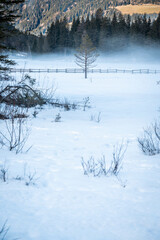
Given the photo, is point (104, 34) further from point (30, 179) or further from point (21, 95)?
point (30, 179)

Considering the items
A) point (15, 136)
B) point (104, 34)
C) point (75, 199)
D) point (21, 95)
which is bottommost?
point (75, 199)

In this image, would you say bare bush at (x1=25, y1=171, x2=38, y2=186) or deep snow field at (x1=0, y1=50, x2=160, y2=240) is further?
bare bush at (x1=25, y1=171, x2=38, y2=186)

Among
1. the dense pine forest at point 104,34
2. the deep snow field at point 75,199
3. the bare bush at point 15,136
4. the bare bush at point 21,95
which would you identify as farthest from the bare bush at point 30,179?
the dense pine forest at point 104,34

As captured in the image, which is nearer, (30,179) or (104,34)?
(30,179)

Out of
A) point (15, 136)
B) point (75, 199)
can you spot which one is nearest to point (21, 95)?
point (15, 136)

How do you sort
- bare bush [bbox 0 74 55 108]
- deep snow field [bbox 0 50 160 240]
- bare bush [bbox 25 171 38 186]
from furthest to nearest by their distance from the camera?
bare bush [bbox 0 74 55 108], bare bush [bbox 25 171 38 186], deep snow field [bbox 0 50 160 240]

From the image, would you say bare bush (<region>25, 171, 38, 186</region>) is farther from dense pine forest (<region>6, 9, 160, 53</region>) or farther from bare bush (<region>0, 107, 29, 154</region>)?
dense pine forest (<region>6, 9, 160, 53</region>)

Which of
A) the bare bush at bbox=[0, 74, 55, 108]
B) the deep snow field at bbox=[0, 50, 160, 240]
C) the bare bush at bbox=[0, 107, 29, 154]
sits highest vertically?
the bare bush at bbox=[0, 74, 55, 108]

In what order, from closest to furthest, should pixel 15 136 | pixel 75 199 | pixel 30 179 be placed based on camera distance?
pixel 75 199
pixel 30 179
pixel 15 136

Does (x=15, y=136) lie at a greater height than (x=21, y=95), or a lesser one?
lesser

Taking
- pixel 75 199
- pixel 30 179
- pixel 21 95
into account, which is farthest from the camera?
pixel 21 95

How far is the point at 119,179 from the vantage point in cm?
330

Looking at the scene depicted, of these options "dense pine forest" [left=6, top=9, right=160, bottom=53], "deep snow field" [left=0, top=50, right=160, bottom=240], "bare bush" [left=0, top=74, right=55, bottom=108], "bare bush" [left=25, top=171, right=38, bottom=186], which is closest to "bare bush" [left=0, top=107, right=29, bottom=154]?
"deep snow field" [left=0, top=50, right=160, bottom=240]

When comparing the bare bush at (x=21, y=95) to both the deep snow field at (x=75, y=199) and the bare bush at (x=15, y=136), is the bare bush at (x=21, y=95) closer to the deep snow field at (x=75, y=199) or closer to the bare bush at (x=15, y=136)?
the bare bush at (x=15, y=136)
